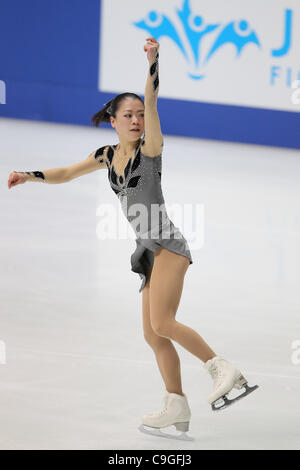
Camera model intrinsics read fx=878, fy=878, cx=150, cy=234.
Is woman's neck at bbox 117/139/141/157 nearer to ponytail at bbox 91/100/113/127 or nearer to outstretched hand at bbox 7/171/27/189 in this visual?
ponytail at bbox 91/100/113/127

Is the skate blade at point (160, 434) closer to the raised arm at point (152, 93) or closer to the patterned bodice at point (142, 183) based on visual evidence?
the patterned bodice at point (142, 183)

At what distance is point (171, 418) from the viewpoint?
3.32 metres

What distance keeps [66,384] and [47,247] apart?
8.64ft

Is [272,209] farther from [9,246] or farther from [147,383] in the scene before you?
[147,383]

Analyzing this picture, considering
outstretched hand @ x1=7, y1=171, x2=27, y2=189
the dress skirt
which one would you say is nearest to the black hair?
outstretched hand @ x1=7, y1=171, x2=27, y2=189

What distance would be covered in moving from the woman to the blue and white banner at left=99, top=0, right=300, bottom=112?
402 inches

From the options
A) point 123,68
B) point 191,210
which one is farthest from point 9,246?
point 123,68

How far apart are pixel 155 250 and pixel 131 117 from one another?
1.66 feet

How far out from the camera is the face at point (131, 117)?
3.29 m

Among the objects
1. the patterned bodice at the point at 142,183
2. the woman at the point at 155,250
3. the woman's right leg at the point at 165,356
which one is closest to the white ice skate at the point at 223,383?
the woman at the point at 155,250

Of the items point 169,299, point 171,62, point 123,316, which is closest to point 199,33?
point 171,62

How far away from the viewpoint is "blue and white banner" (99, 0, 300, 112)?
1317cm

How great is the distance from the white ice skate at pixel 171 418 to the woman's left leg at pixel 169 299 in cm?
21

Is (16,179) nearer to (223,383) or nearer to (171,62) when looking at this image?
(223,383)
